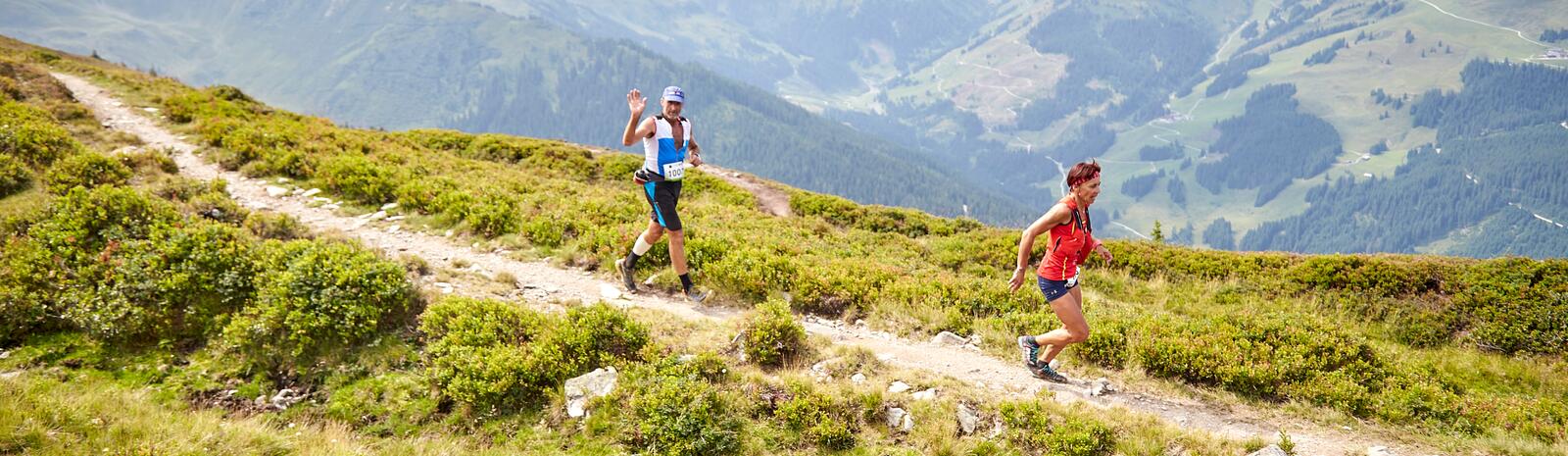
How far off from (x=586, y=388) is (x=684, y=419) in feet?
4.75

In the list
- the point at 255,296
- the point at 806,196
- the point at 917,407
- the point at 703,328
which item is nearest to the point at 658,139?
the point at 703,328

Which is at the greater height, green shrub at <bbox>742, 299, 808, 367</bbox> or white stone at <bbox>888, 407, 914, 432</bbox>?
green shrub at <bbox>742, 299, 808, 367</bbox>

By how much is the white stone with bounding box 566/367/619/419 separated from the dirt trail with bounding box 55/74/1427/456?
255cm

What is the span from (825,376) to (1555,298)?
48.2 ft

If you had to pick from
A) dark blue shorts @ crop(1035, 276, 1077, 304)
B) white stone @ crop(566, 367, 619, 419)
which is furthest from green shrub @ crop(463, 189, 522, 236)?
dark blue shorts @ crop(1035, 276, 1077, 304)

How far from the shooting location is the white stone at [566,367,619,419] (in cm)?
755

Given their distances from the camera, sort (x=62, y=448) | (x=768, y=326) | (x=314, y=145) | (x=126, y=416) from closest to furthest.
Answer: (x=62, y=448) < (x=126, y=416) < (x=768, y=326) < (x=314, y=145)

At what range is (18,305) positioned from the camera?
27.7 ft

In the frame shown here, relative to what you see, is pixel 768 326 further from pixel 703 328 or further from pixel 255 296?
pixel 255 296

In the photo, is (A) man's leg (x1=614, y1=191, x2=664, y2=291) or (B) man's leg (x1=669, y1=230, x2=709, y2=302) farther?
(A) man's leg (x1=614, y1=191, x2=664, y2=291)

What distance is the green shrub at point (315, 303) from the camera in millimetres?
8422

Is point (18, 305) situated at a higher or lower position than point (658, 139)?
lower

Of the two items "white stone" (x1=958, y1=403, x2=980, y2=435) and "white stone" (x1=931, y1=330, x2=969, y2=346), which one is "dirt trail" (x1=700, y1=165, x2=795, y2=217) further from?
"white stone" (x1=958, y1=403, x2=980, y2=435)

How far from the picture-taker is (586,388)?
777 cm
